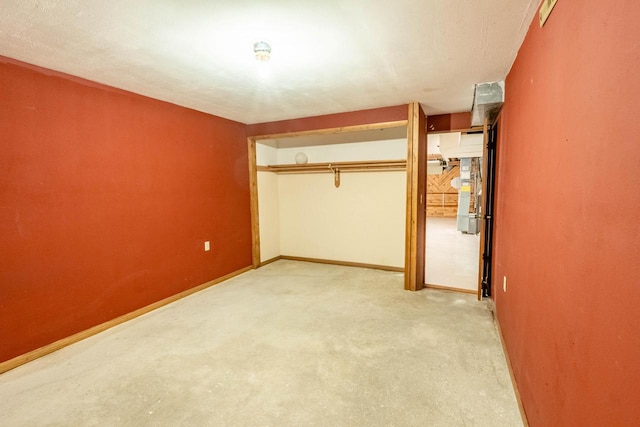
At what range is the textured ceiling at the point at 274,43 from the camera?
160 centimetres

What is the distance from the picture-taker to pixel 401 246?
175 inches

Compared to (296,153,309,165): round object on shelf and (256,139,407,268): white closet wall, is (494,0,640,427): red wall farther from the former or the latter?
(296,153,309,165): round object on shelf

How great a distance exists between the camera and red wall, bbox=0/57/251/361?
7.17 ft

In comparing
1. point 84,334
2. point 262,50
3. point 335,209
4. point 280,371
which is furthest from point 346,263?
point 262,50

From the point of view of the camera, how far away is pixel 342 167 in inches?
187

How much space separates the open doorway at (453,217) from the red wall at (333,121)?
1.23 metres

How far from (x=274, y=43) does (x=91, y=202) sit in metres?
2.12

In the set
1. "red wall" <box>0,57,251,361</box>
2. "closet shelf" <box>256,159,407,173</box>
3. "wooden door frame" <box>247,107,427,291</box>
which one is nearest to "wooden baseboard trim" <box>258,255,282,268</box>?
"red wall" <box>0,57,251,361</box>

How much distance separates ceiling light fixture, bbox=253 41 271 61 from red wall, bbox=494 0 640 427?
1.56 metres

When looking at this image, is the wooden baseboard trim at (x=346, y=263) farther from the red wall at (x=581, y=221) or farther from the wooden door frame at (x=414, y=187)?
the red wall at (x=581, y=221)

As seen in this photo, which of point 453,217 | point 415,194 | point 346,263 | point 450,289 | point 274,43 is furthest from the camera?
point 453,217

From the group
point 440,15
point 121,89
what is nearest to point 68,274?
point 121,89

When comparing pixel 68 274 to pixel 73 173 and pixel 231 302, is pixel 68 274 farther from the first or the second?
A: pixel 231 302

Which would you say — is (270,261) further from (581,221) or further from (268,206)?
(581,221)
